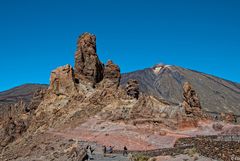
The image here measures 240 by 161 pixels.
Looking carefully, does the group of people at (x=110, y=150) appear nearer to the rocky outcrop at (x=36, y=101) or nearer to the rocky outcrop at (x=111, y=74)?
the rocky outcrop at (x=111, y=74)

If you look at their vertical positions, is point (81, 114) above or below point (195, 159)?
above

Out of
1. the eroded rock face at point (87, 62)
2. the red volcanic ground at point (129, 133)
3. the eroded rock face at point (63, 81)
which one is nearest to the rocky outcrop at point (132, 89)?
the eroded rock face at point (87, 62)

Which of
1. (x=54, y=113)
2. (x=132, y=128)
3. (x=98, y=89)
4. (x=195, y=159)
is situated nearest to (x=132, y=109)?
(x=132, y=128)

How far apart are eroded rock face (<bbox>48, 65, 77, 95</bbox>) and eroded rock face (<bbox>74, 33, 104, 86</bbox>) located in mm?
1898

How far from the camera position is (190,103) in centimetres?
4759

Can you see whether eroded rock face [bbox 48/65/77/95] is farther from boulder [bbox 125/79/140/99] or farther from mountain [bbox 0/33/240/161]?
boulder [bbox 125/79/140/99]

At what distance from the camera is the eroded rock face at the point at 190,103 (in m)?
45.7

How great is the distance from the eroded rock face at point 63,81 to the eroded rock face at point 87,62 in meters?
1.90

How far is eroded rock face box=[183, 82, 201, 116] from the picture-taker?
45.7 metres

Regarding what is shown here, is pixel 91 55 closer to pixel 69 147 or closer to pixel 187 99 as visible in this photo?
pixel 187 99

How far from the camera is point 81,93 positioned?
48.3 metres

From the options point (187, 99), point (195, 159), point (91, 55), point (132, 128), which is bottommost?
point (195, 159)

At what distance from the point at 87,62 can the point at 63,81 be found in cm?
460

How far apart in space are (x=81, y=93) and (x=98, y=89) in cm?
216
